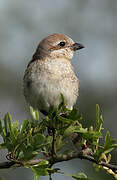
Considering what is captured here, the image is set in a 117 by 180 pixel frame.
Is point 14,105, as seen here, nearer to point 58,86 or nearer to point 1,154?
point 1,154

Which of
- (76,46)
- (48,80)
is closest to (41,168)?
(48,80)

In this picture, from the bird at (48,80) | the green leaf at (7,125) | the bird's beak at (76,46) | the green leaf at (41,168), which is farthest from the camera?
the bird's beak at (76,46)

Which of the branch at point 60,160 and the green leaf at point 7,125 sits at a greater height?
the green leaf at point 7,125

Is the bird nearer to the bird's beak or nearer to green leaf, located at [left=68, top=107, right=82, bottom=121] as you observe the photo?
the bird's beak

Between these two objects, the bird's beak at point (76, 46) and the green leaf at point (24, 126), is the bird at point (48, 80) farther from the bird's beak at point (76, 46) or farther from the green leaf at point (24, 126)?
the green leaf at point (24, 126)

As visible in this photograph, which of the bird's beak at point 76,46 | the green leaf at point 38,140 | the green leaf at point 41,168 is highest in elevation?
the bird's beak at point 76,46

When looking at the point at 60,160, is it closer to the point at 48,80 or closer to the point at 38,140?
the point at 38,140

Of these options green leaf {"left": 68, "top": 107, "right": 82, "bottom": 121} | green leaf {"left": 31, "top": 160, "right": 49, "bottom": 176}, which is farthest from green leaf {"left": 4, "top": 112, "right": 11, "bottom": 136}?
green leaf {"left": 68, "top": 107, "right": 82, "bottom": 121}

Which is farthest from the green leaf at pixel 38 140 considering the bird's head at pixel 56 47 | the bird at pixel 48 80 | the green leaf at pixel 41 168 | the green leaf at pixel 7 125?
the bird's head at pixel 56 47

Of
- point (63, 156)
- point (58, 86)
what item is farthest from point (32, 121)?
point (58, 86)
